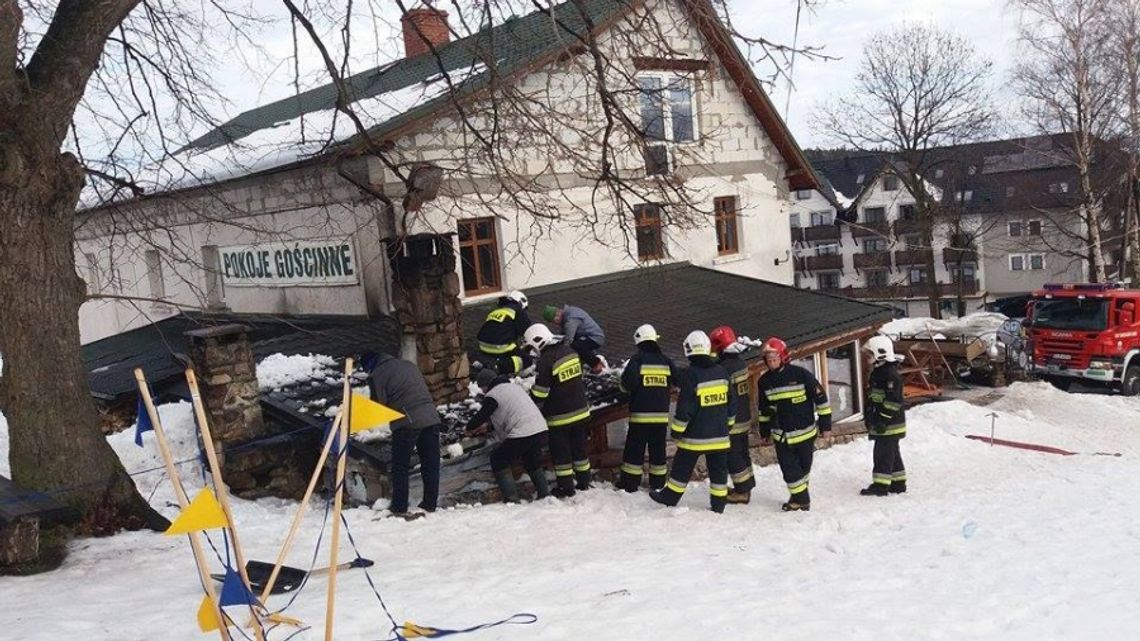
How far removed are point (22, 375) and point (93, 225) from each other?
13.1 meters

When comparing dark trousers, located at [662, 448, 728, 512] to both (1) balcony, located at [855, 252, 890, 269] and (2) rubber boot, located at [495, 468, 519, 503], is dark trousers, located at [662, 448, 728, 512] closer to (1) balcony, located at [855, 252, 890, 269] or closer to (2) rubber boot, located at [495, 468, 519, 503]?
(2) rubber boot, located at [495, 468, 519, 503]

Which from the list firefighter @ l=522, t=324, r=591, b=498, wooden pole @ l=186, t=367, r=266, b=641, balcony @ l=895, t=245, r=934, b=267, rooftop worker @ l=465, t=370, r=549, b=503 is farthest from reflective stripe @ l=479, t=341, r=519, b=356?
balcony @ l=895, t=245, r=934, b=267

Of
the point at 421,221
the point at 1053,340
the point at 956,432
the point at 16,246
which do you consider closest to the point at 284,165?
the point at 421,221

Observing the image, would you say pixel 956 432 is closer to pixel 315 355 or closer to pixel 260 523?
pixel 315 355

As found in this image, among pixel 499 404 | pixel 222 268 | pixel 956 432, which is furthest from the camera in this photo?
pixel 222 268

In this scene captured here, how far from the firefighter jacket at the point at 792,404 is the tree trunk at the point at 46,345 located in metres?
6.08

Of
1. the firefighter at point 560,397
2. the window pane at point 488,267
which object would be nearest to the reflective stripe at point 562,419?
the firefighter at point 560,397

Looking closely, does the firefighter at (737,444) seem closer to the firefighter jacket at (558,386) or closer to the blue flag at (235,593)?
the firefighter jacket at (558,386)

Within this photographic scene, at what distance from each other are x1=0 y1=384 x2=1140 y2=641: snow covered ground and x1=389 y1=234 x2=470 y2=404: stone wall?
83.4 inches

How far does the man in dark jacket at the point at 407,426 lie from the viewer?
7984mm

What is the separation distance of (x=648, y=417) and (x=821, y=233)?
164 ft

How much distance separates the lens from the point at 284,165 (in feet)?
41.2

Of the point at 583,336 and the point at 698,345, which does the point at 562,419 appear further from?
the point at 583,336

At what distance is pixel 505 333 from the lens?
984 cm
